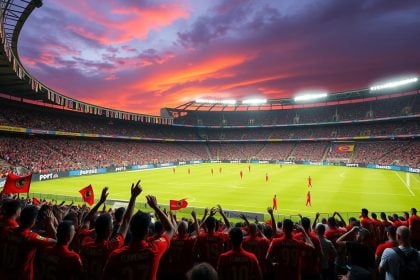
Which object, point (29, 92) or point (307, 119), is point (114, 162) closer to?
point (29, 92)

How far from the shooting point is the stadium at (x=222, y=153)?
26.2 m

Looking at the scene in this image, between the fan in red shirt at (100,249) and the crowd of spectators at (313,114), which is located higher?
the crowd of spectators at (313,114)

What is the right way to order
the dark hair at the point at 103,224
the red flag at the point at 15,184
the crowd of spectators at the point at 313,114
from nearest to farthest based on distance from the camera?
the dark hair at the point at 103,224 → the red flag at the point at 15,184 → the crowd of spectators at the point at 313,114

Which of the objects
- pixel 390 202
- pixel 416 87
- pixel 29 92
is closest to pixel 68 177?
pixel 29 92

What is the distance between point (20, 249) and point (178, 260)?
319cm

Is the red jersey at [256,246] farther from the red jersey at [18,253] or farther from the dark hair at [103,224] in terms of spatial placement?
the red jersey at [18,253]

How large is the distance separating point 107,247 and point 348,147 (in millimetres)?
90173

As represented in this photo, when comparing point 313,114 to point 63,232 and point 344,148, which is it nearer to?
point 344,148

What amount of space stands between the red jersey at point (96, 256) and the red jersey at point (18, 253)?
0.75 m

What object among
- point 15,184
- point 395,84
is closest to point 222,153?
point 395,84

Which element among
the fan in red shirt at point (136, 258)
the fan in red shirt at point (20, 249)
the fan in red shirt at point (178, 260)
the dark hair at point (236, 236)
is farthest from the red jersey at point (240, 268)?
the fan in red shirt at point (20, 249)

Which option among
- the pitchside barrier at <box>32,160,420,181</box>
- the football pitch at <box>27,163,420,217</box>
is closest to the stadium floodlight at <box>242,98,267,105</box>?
the pitchside barrier at <box>32,160,420,181</box>

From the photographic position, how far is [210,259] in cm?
634

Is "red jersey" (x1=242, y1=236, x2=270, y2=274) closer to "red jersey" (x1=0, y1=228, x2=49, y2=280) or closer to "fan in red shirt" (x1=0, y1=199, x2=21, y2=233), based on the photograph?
"red jersey" (x1=0, y1=228, x2=49, y2=280)
